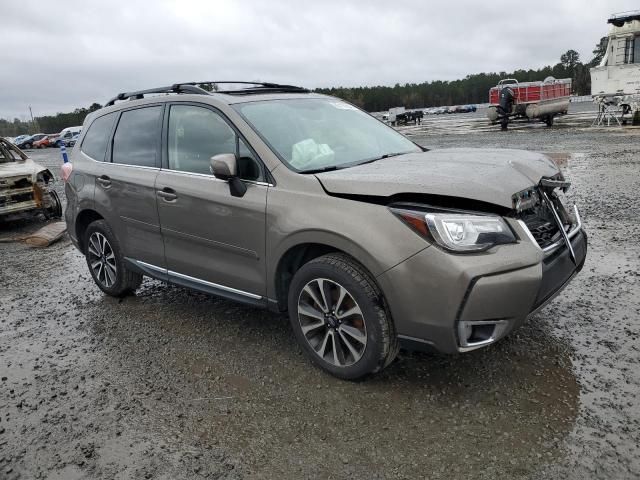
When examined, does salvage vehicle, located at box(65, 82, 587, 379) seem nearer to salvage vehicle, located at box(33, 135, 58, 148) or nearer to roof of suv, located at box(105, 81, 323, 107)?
roof of suv, located at box(105, 81, 323, 107)

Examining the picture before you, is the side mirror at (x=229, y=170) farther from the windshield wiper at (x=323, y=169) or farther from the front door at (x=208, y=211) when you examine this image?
the windshield wiper at (x=323, y=169)

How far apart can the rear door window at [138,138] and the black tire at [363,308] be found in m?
1.95

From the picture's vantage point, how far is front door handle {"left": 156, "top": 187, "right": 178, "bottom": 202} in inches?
158

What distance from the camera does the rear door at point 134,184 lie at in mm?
4312

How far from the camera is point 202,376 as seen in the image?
3.51 metres

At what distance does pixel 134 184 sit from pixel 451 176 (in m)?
2.72

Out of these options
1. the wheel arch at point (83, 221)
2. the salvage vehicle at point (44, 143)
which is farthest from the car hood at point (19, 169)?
the salvage vehicle at point (44, 143)

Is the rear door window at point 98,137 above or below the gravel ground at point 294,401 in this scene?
above

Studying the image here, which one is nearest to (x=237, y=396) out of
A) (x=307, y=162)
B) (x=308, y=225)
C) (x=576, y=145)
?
(x=308, y=225)

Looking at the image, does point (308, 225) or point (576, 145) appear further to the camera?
point (576, 145)

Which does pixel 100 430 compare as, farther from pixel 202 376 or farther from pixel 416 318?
pixel 416 318

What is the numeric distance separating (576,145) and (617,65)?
846cm

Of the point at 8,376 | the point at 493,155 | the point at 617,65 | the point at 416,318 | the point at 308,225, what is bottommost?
the point at 8,376

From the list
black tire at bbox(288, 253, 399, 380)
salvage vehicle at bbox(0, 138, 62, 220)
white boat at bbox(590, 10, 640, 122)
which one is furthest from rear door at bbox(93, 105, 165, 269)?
white boat at bbox(590, 10, 640, 122)
